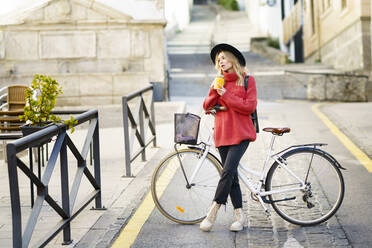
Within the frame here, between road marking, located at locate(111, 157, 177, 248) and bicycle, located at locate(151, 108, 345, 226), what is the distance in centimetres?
2

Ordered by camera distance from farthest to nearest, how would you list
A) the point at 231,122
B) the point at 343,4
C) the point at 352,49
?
1. the point at 343,4
2. the point at 352,49
3. the point at 231,122

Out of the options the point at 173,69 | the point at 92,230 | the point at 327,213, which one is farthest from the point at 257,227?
the point at 173,69

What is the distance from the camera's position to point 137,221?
18.8 ft

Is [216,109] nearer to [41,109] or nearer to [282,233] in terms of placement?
[282,233]

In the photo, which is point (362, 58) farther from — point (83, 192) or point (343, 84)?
point (83, 192)

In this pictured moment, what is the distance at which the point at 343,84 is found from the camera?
1734 centimetres

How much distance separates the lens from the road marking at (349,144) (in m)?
8.21

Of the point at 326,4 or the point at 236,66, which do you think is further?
the point at 326,4

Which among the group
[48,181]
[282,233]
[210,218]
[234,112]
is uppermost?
[234,112]

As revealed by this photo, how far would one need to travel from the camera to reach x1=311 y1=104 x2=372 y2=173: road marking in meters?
8.21

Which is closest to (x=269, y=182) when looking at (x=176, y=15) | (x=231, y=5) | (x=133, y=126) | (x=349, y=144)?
(x=133, y=126)

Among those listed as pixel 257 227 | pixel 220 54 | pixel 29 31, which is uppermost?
pixel 29 31

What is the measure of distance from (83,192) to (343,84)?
12.0 metres

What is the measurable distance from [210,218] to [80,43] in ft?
37.7
